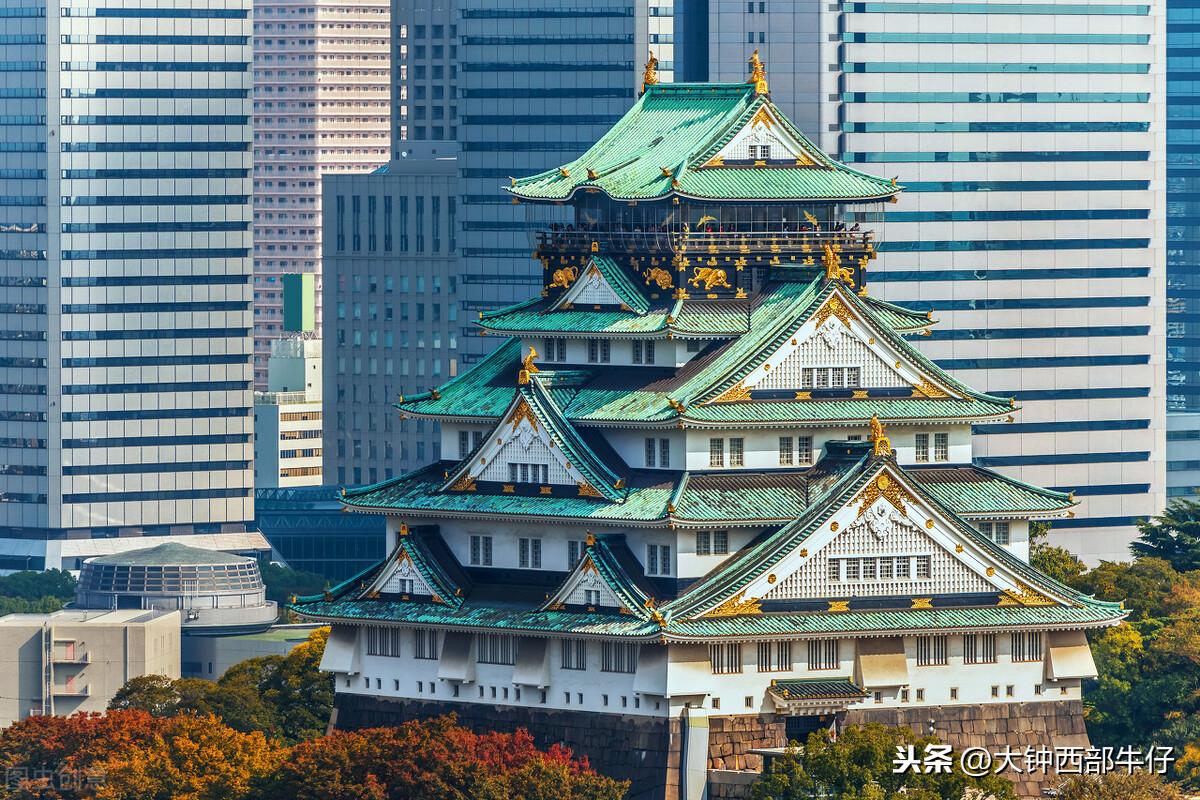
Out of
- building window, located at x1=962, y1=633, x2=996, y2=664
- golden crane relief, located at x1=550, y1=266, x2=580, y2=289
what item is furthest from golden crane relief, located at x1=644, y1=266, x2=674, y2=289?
building window, located at x1=962, y1=633, x2=996, y2=664

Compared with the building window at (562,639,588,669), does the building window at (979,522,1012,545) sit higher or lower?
higher

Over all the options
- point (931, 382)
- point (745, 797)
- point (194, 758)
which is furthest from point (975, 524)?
point (194, 758)

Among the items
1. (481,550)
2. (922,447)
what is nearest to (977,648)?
(922,447)

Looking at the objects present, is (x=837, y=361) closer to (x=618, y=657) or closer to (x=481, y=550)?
(x=618, y=657)

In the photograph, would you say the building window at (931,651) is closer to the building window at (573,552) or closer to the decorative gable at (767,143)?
the building window at (573,552)

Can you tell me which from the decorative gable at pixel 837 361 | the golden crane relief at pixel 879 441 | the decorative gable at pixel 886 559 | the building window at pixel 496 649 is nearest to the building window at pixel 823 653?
the decorative gable at pixel 886 559

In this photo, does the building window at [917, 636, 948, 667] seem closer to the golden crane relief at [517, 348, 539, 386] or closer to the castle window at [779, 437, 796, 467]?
the castle window at [779, 437, 796, 467]
